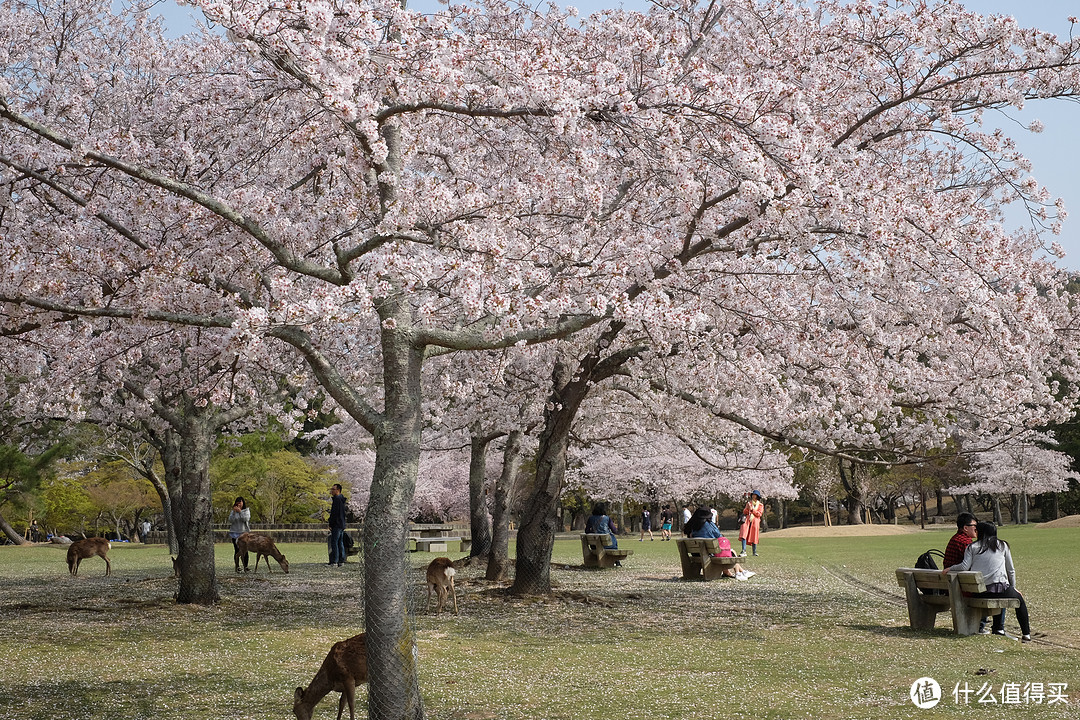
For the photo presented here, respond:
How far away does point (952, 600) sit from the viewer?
10523 mm

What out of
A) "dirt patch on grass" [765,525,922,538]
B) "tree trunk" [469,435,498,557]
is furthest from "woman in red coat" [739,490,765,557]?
"dirt patch on grass" [765,525,922,538]

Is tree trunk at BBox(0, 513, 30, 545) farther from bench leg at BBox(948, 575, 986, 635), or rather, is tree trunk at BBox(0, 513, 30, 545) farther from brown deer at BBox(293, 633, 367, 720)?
bench leg at BBox(948, 575, 986, 635)

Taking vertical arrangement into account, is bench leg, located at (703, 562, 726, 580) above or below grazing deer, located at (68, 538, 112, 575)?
below

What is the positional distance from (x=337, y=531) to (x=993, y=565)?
1638cm

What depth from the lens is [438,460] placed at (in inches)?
1912

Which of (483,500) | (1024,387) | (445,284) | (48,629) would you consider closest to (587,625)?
(445,284)

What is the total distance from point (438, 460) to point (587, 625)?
3706 centimetres

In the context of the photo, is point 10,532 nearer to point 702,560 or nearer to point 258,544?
point 258,544

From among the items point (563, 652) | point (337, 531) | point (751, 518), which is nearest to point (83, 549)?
point (337, 531)

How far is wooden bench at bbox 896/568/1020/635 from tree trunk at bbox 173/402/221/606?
31.5 feet

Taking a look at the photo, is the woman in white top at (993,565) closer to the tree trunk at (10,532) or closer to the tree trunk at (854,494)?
→ the tree trunk at (10,532)

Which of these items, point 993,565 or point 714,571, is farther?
point 714,571

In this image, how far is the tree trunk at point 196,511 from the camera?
13688 mm

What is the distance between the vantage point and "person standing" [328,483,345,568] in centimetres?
2227
